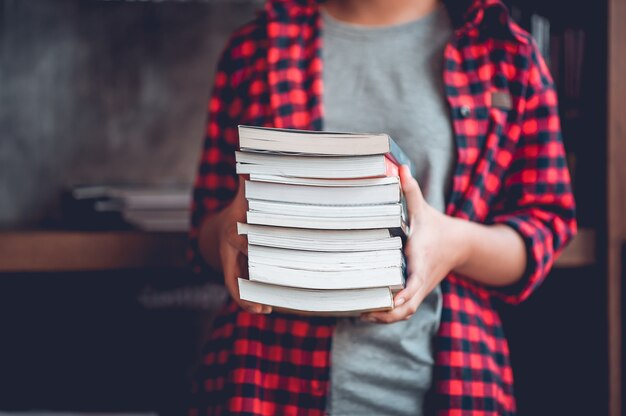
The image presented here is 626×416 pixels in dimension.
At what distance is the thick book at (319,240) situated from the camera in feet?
1.96

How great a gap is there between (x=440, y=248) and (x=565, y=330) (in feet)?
1.70

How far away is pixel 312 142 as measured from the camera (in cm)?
57

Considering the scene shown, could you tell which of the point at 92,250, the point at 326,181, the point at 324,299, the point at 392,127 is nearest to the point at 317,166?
the point at 326,181

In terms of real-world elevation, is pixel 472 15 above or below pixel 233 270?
above

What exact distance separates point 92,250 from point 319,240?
0.55 m

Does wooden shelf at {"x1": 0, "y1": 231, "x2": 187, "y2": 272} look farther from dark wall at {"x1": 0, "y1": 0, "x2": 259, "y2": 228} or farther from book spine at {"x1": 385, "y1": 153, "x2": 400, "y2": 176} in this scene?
book spine at {"x1": 385, "y1": 153, "x2": 400, "y2": 176}

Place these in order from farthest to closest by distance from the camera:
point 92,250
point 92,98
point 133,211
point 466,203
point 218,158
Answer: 1. point 92,98
2. point 133,211
3. point 92,250
4. point 218,158
5. point 466,203

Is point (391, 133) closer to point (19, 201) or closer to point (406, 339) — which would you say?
point (406, 339)

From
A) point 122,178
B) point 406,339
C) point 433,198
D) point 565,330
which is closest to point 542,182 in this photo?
point 433,198

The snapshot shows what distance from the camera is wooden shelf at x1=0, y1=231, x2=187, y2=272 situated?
102cm

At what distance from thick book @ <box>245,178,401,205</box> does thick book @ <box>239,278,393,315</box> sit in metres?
0.08

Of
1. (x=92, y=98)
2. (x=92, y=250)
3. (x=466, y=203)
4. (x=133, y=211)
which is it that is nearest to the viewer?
(x=466, y=203)

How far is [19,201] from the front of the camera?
140 centimetres

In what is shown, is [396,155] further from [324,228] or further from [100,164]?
[100,164]
